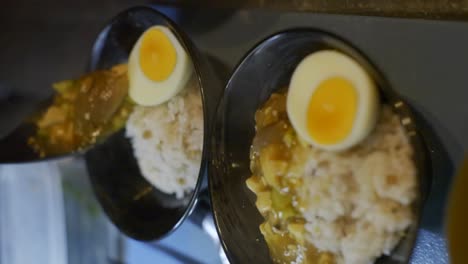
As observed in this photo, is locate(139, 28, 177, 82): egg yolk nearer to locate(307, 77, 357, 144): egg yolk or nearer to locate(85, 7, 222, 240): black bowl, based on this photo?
locate(85, 7, 222, 240): black bowl

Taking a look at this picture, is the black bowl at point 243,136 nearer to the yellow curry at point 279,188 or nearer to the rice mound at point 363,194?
the yellow curry at point 279,188

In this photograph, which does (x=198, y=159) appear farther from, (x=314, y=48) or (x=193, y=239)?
(x=314, y=48)

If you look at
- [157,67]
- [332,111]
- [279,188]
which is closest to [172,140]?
[157,67]

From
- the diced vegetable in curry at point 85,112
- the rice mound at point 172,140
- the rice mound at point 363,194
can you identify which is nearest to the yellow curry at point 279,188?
the rice mound at point 363,194

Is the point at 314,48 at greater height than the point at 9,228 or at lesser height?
greater

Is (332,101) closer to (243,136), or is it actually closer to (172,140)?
(243,136)

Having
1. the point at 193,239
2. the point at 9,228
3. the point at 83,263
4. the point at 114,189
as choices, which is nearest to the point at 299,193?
the point at 193,239

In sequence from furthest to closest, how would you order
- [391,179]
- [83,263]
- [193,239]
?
[83,263]
[193,239]
[391,179]

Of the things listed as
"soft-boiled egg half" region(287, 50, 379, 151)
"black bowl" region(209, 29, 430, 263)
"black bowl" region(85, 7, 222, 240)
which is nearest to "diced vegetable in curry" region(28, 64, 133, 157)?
"black bowl" region(85, 7, 222, 240)
